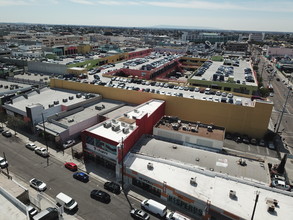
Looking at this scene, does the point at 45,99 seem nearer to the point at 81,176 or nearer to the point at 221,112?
the point at 81,176

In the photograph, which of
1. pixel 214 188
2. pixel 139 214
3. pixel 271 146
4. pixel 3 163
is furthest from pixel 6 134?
pixel 271 146

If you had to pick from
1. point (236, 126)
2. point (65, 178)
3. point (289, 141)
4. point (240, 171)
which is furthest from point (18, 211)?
point (289, 141)

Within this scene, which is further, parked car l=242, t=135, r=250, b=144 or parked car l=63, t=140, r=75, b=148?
parked car l=242, t=135, r=250, b=144

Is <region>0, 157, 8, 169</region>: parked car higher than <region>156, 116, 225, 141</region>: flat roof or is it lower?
lower

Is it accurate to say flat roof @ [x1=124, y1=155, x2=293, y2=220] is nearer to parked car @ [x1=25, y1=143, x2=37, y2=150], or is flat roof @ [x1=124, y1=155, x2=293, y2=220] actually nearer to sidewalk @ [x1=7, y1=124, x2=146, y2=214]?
sidewalk @ [x1=7, y1=124, x2=146, y2=214]

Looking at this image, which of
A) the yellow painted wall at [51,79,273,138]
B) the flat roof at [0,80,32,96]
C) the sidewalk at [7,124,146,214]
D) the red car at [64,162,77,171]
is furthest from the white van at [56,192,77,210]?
the flat roof at [0,80,32,96]

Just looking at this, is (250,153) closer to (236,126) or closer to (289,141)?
(236,126)

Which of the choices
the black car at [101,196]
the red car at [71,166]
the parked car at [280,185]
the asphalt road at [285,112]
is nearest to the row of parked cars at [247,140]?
the asphalt road at [285,112]
